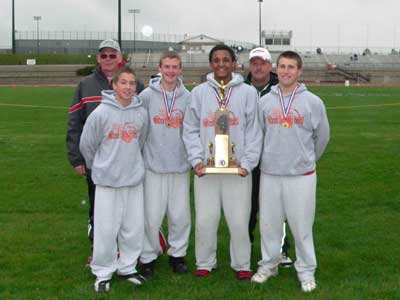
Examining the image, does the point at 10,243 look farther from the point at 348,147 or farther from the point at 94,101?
the point at 348,147

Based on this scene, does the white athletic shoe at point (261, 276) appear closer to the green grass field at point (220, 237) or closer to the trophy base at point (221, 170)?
the green grass field at point (220, 237)

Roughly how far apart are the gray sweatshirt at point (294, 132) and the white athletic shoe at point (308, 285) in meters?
0.92

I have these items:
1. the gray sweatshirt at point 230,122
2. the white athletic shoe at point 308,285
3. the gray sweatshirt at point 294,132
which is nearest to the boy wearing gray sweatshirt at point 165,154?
the gray sweatshirt at point 230,122

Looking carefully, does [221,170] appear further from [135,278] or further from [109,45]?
[109,45]

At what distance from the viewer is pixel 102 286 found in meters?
5.16

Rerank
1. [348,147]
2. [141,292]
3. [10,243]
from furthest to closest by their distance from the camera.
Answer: [348,147] < [10,243] < [141,292]

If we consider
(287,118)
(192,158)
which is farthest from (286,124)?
(192,158)

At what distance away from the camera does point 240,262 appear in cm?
548

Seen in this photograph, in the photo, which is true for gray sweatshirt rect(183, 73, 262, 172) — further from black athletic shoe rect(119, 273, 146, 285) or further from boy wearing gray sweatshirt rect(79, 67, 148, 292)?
black athletic shoe rect(119, 273, 146, 285)

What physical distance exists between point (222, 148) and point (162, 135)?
59cm

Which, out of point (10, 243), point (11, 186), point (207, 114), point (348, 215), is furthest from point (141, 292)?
point (11, 186)

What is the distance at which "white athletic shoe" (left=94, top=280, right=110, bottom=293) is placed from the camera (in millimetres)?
5133

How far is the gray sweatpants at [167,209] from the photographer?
545 cm

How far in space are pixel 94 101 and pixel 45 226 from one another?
7.66 ft
